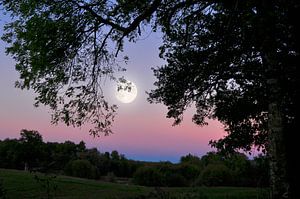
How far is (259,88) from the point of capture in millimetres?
14508

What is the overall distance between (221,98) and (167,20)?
5.96m

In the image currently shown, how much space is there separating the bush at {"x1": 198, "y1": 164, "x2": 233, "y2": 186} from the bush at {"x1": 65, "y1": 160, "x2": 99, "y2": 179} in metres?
13.7

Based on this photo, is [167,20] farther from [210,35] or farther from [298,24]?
[298,24]

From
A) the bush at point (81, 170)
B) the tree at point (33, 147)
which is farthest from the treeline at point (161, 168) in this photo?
the tree at point (33, 147)

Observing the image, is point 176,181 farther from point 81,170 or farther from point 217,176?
point 81,170

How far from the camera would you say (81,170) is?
43.7 m

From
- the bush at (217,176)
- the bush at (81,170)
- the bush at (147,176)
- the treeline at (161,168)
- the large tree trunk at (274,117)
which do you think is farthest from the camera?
the bush at (81,170)

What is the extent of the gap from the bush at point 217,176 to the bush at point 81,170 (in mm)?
13733

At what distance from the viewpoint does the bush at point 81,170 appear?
43.0 meters

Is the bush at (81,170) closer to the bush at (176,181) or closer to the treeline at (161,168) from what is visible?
the treeline at (161,168)

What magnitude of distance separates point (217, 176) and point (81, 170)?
53.7ft

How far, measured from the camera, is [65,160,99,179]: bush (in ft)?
141

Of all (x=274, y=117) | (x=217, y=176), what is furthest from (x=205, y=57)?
(x=217, y=176)

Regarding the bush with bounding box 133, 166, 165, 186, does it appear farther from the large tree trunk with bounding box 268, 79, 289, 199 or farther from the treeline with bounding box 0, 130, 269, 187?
the large tree trunk with bounding box 268, 79, 289, 199
